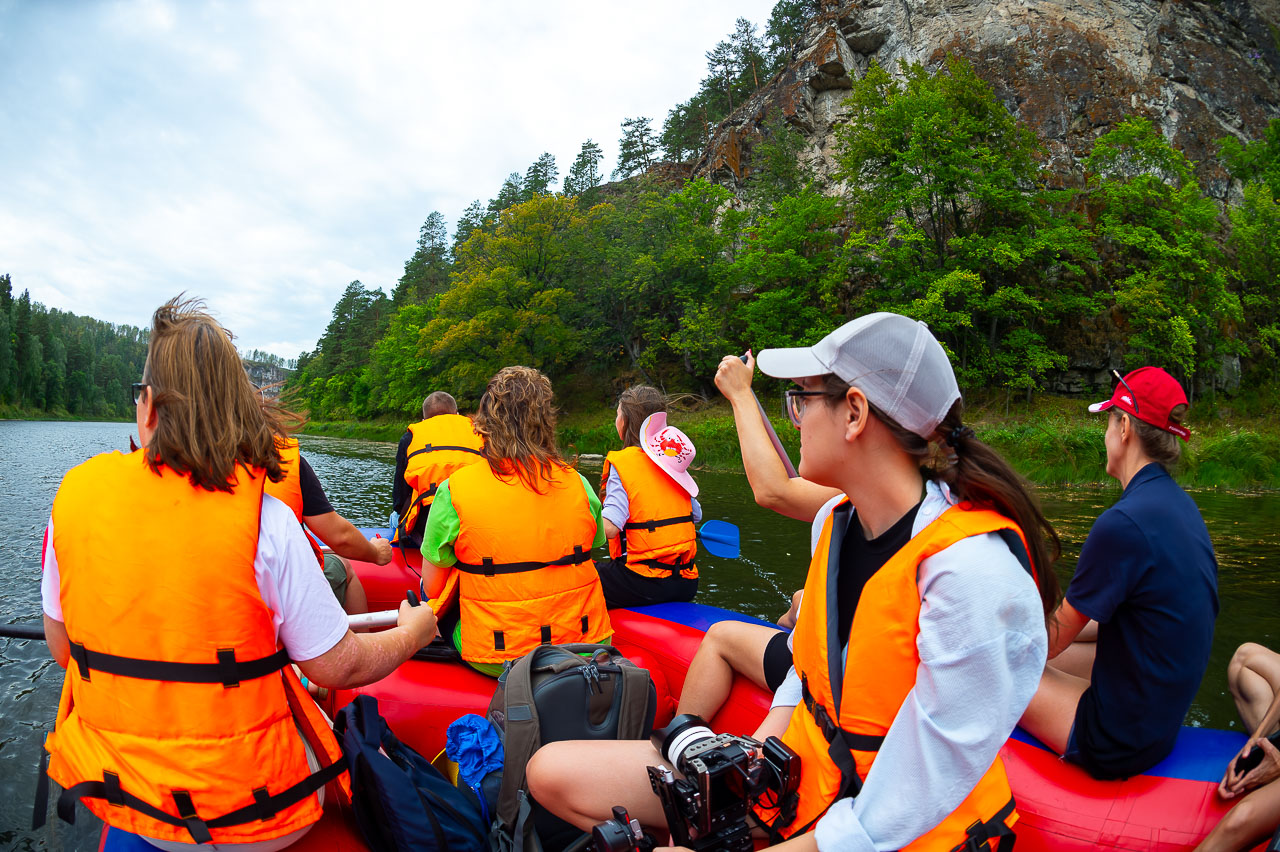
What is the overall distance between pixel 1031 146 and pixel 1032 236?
266 centimetres

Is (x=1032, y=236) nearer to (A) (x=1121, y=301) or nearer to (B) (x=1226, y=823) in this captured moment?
(A) (x=1121, y=301)

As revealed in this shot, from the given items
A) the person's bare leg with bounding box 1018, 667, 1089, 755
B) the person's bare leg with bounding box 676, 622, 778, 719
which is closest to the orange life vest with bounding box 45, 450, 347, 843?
the person's bare leg with bounding box 676, 622, 778, 719

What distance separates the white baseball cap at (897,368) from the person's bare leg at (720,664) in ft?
4.54

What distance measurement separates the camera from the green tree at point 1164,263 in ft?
58.4

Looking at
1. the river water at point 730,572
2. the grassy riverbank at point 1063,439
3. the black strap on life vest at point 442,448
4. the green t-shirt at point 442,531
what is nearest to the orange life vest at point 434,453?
the black strap on life vest at point 442,448

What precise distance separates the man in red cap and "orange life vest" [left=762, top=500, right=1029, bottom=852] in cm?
82

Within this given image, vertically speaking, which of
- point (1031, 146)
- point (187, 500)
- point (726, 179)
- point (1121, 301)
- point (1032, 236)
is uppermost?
point (726, 179)

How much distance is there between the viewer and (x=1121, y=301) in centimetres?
1788

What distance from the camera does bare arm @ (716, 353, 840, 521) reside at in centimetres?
222

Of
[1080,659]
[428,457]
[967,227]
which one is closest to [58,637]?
[428,457]

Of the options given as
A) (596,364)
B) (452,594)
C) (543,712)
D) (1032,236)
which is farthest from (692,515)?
(596,364)

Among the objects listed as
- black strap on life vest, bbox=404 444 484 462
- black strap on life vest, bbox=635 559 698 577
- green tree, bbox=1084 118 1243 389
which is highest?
green tree, bbox=1084 118 1243 389

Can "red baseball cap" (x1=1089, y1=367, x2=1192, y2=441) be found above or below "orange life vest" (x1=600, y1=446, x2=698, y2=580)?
above

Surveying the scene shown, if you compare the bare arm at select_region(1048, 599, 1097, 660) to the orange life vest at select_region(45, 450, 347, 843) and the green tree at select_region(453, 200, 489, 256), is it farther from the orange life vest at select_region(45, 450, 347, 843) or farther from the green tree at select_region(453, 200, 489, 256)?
the green tree at select_region(453, 200, 489, 256)
